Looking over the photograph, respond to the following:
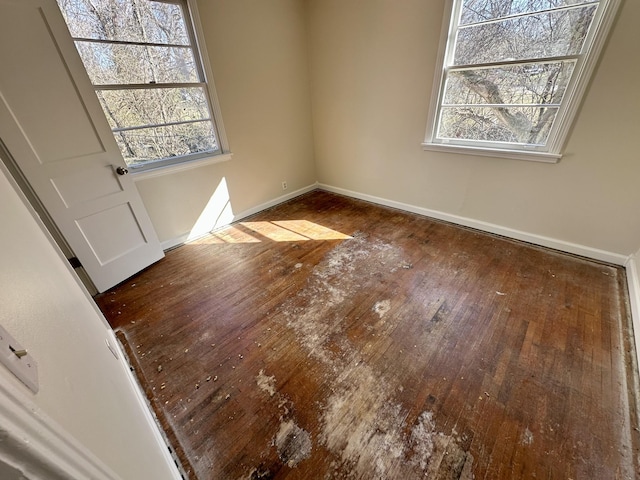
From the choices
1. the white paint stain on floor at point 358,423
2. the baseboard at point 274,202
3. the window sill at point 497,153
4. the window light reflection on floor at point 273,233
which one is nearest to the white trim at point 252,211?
the baseboard at point 274,202

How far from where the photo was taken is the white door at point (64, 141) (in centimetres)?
160

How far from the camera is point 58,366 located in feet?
1.76

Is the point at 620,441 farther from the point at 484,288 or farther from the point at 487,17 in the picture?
the point at 487,17

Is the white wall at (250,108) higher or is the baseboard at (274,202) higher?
the white wall at (250,108)

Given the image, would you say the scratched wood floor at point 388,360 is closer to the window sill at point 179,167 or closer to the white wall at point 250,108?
the white wall at point 250,108

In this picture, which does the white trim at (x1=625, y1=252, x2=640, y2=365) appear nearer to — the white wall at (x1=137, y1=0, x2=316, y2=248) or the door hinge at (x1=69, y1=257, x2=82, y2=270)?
the white wall at (x1=137, y1=0, x2=316, y2=248)

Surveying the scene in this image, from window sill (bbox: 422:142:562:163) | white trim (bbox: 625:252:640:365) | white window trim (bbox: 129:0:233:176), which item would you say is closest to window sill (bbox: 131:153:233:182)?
white window trim (bbox: 129:0:233:176)

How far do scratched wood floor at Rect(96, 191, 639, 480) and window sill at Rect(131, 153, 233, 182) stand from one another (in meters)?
0.82

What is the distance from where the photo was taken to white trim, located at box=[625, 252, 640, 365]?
168 cm

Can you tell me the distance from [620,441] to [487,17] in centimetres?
298

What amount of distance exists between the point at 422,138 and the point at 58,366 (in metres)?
3.22

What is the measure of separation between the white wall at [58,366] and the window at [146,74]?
5.80 ft

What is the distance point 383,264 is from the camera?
245cm

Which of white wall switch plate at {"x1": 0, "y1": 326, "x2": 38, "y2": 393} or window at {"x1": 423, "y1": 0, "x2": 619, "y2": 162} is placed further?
window at {"x1": 423, "y1": 0, "x2": 619, "y2": 162}
